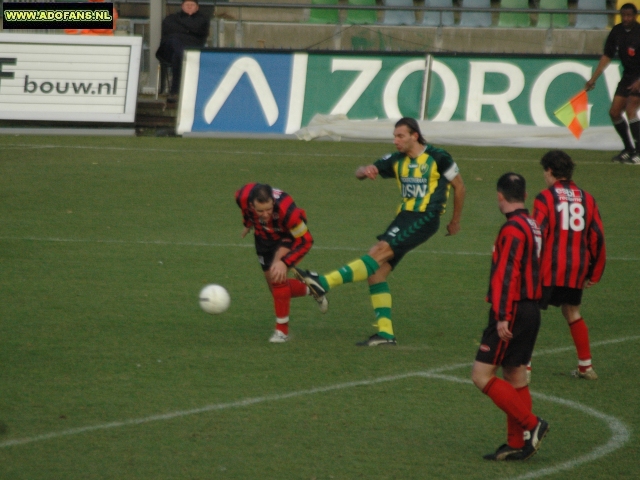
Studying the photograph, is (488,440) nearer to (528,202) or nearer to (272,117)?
(528,202)

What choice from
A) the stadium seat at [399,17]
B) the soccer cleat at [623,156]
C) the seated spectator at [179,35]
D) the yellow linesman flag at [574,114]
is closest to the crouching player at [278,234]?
the yellow linesman flag at [574,114]

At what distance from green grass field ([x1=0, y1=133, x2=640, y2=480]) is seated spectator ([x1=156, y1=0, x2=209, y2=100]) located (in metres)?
5.42

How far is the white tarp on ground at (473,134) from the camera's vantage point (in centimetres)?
1728

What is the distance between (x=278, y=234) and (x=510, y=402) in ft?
9.40

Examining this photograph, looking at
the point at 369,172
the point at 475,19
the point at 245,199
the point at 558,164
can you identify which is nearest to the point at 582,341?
the point at 558,164

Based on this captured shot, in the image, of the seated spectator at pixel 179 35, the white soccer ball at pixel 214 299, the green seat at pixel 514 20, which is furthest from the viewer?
the green seat at pixel 514 20

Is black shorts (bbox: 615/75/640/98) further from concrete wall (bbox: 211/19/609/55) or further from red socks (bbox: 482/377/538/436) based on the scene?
red socks (bbox: 482/377/538/436)

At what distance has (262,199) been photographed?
7086 millimetres

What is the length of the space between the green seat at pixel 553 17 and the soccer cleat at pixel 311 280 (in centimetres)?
1864

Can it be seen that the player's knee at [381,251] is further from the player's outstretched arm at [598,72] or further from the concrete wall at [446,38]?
the concrete wall at [446,38]

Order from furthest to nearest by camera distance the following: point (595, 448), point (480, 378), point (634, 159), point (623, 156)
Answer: point (623, 156), point (634, 159), point (595, 448), point (480, 378)

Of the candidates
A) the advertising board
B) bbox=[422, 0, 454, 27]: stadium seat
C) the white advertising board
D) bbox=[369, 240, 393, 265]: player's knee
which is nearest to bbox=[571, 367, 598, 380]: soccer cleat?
bbox=[369, 240, 393, 265]: player's knee

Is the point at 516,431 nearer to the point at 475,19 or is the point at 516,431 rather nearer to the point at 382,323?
the point at 382,323

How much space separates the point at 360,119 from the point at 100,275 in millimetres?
9037
